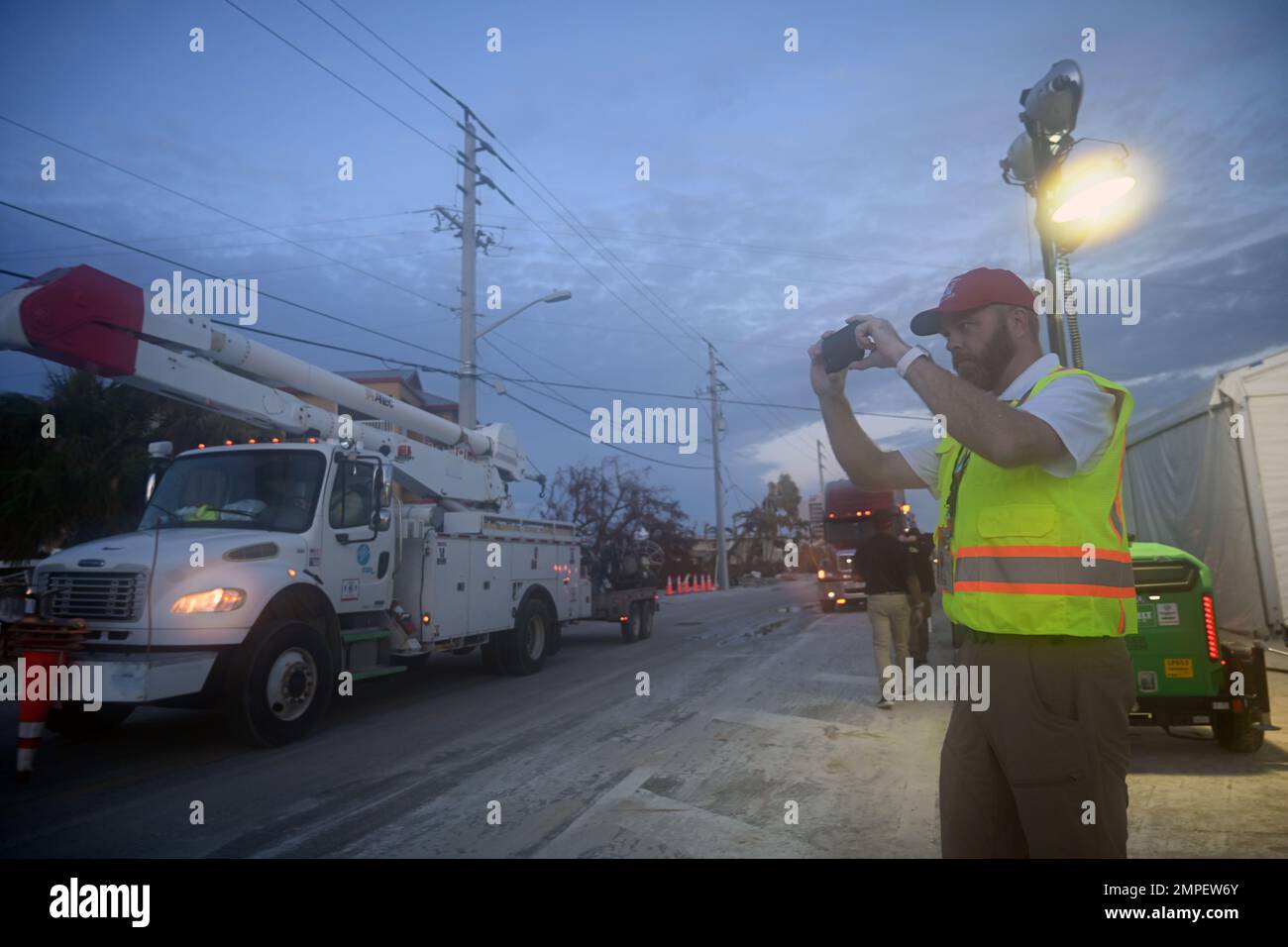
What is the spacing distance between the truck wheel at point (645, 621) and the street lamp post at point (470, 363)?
679 centimetres

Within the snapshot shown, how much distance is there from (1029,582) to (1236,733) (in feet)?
18.1

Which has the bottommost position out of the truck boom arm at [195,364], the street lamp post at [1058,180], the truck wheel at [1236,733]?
the truck wheel at [1236,733]

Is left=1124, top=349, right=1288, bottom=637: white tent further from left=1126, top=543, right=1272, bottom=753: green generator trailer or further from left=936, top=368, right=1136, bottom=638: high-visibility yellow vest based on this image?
left=936, top=368, right=1136, bottom=638: high-visibility yellow vest

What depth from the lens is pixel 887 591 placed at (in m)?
8.97

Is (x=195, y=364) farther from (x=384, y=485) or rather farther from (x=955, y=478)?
(x=955, y=478)

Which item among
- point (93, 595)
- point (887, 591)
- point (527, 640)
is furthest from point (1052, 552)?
point (527, 640)

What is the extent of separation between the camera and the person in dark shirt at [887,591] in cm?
891

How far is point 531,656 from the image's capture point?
1175cm

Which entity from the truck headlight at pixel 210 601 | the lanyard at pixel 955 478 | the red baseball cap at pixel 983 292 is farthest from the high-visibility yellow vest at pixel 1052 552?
the truck headlight at pixel 210 601

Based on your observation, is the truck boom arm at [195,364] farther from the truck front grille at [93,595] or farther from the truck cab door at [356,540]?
the truck front grille at [93,595]

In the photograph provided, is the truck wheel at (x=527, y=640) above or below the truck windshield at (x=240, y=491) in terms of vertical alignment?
below

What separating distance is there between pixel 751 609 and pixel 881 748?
17.5 metres
